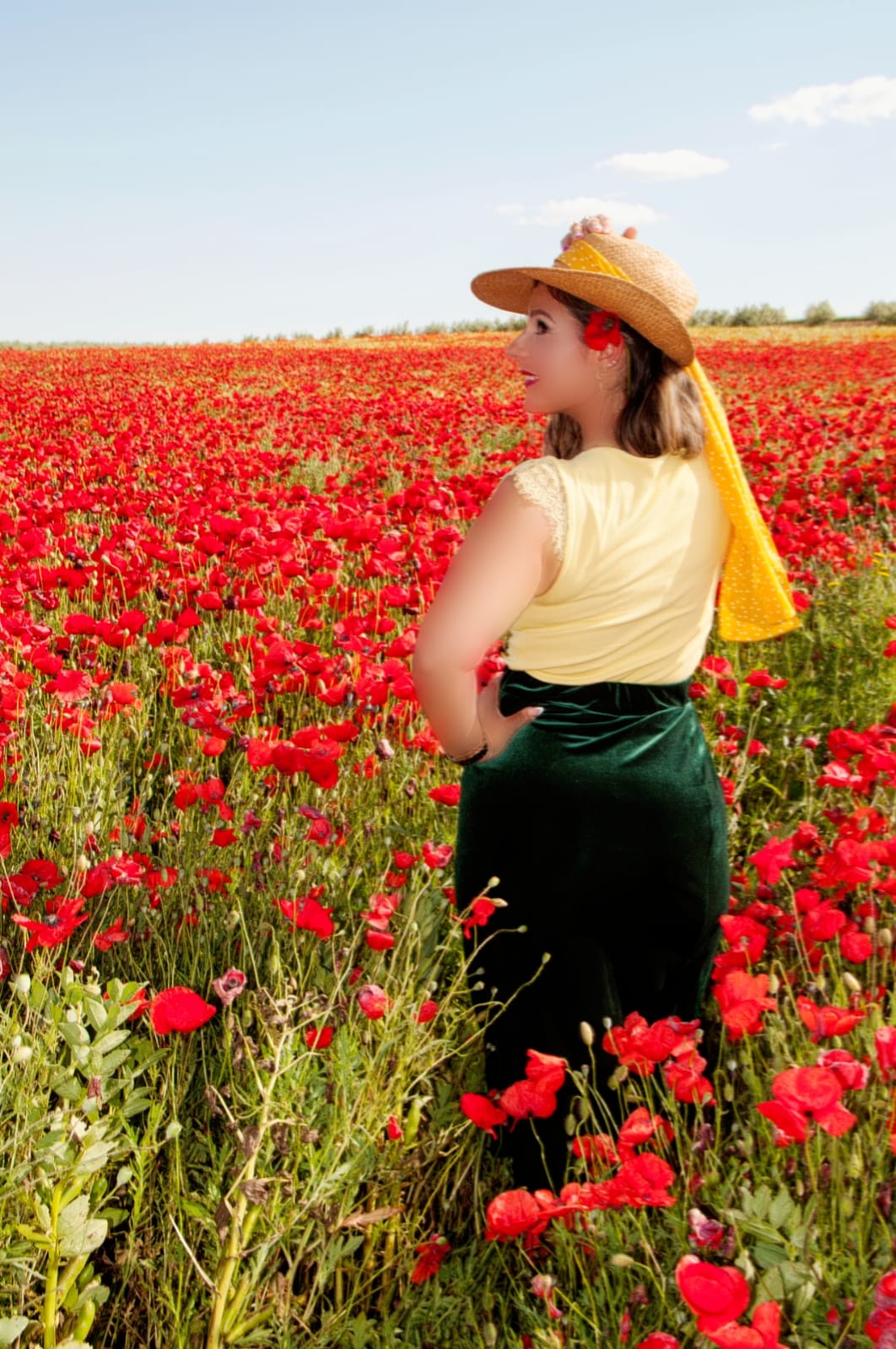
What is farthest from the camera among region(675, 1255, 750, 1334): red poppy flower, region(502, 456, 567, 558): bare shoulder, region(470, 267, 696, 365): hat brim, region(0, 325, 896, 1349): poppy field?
region(470, 267, 696, 365): hat brim

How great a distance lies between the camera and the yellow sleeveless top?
1.74 m

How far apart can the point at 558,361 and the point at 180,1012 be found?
1184mm

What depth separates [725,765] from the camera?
11.5 feet

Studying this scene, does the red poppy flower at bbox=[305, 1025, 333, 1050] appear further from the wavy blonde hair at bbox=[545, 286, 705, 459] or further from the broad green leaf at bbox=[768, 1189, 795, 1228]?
the wavy blonde hair at bbox=[545, 286, 705, 459]

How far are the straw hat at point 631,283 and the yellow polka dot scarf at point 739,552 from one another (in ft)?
0.04

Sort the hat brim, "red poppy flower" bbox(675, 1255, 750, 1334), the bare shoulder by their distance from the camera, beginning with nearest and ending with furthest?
"red poppy flower" bbox(675, 1255, 750, 1334), the bare shoulder, the hat brim

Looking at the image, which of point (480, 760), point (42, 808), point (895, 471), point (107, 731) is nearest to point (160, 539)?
point (107, 731)

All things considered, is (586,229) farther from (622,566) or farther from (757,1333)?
(757,1333)

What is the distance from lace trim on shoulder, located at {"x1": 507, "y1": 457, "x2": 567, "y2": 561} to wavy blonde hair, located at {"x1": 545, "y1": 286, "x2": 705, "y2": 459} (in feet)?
0.77

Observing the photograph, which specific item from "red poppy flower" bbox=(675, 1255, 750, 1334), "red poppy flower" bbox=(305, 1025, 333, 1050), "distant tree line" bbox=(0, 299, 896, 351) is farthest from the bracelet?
"distant tree line" bbox=(0, 299, 896, 351)

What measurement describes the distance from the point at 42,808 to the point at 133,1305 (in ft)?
4.47

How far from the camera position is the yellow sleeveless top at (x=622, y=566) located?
1737 mm

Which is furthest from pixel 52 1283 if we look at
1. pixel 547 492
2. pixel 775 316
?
pixel 775 316

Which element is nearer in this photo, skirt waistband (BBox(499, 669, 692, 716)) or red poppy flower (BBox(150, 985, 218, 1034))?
red poppy flower (BBox(150, 985, 218, 1034))
